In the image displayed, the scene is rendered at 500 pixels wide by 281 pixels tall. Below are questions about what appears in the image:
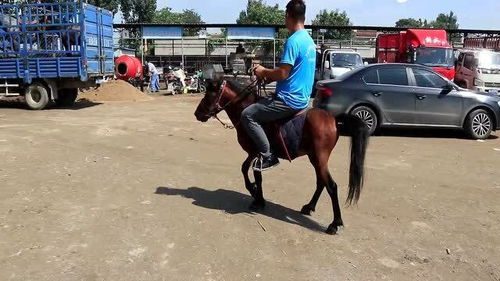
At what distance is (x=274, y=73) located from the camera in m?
4.64

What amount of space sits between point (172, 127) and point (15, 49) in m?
7.26

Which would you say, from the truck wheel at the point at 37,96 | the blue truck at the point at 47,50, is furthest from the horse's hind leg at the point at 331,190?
the truck wheel at the point at 37,96

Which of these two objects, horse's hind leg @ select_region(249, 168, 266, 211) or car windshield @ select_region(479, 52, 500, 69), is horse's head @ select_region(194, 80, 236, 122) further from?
car windshield @ select_region(479, 52, 500, 69)

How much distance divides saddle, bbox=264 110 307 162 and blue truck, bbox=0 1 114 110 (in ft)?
37.7

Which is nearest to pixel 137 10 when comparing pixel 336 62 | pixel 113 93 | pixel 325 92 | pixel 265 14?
pixel 265 14

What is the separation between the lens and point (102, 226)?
4828 mm

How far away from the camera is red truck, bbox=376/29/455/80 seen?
1822 centimetres

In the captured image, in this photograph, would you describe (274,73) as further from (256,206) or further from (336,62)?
(336,62)

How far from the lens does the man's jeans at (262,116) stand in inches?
191

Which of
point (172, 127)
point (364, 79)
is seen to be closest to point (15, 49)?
point (172, 127)

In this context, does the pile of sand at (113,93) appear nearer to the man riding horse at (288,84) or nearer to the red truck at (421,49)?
the red truck at (421,49)

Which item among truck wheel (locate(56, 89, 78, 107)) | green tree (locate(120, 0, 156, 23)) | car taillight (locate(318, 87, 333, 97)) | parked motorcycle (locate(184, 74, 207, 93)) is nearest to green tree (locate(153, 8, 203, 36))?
green tree (locate(120, 0, 156, 23))

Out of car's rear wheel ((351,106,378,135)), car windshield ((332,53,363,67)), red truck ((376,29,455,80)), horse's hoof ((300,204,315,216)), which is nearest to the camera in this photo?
horse's hoof ((300,204,315,216))

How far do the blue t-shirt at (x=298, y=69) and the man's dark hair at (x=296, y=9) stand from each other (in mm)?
151
